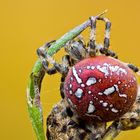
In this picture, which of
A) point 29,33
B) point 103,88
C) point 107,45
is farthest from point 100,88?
point 29,33

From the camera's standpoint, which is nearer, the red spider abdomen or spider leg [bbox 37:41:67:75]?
the red spider abdomen

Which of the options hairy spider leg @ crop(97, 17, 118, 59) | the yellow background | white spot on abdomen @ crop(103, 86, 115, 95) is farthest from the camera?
the yellow background

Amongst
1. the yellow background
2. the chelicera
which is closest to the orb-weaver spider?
the chelicera

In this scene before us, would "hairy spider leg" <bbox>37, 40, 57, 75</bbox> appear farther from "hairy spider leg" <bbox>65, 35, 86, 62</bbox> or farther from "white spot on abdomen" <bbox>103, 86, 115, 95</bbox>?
"white spot on abdomen" <bbox>103, 86, 115, 95</bbox>

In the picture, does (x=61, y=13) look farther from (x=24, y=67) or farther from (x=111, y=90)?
(x=111, y=90)

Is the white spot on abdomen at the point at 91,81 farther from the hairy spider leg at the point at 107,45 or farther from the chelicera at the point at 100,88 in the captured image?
the hairy spider leg at the point at 107,45

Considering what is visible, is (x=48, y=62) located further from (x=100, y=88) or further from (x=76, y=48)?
(x=100, y=88)
